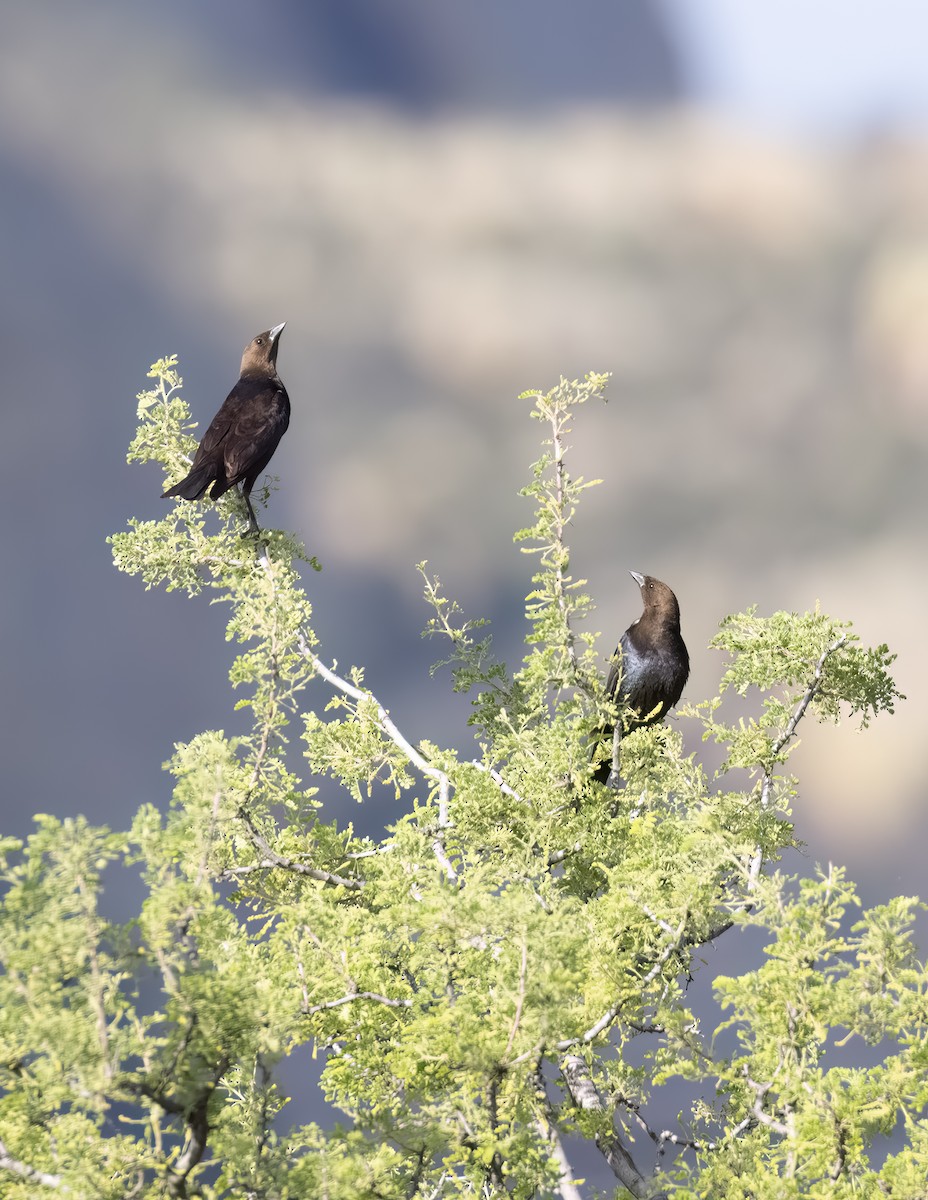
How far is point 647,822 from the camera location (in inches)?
135

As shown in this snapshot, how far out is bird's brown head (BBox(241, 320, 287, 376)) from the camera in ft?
20.1

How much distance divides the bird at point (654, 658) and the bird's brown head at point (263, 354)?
237cm

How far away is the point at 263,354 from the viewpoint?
6.14 metres

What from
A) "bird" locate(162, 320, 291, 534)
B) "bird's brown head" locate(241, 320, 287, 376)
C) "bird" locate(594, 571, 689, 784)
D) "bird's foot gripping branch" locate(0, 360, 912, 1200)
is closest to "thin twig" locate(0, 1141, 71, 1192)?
"bird's foot gripping branch" locate(0, 360, 912, 1200)

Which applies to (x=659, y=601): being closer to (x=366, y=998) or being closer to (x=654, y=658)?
(x=654, y=658)

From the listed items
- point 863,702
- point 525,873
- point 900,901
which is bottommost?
point 900,901

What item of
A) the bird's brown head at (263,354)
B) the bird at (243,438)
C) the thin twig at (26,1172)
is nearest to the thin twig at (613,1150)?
the thin twig at (26,1172)

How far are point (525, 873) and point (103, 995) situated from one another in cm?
142

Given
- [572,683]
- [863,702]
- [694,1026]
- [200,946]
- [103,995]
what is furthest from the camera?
[863,702]

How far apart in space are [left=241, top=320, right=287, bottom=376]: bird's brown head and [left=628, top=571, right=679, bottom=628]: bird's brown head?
2.30 m

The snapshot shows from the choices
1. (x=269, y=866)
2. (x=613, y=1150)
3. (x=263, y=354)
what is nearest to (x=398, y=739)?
(x=269, y=866)

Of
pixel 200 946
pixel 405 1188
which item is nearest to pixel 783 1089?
pixel 405 1188

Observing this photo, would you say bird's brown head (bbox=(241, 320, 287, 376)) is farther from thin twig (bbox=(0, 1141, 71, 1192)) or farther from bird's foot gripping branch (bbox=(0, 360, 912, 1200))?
thin twig (bbox=(0, 1141, 71, 1192))

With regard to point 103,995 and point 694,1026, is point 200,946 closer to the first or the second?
point 103,995
